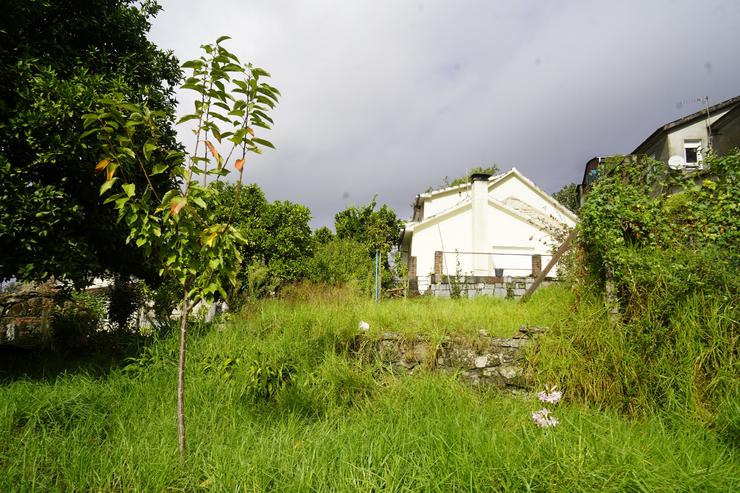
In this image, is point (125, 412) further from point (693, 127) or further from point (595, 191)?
point (693, 127)

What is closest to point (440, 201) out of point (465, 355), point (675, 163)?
point (675, 163)

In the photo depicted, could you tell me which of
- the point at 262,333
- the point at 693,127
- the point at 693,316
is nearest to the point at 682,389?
the point at 693,316

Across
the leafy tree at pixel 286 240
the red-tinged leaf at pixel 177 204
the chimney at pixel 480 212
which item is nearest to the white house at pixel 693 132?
the chimney at pixel 480 212

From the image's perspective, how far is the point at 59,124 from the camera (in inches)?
182

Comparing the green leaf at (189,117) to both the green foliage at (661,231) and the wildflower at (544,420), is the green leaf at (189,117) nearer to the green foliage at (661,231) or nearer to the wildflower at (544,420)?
the wildflower at (544,420)

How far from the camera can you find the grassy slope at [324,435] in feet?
8.38

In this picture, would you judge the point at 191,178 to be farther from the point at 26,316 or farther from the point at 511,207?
the point at 511,207

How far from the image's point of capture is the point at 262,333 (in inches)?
218

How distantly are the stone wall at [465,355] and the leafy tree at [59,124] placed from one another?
3.23 m

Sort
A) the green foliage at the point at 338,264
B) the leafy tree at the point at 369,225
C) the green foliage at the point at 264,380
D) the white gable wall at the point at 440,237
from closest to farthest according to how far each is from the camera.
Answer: the green foliage at the point at 264,380
the green foliage at the point at 338,264
the white gable wall at the point at 440,237
the leafy tree at the point at 369,225

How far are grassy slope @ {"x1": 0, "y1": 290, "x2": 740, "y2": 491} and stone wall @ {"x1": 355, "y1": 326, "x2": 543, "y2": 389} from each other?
221 mm

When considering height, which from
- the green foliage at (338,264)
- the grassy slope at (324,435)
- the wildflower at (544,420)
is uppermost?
the green foliage at (338,264)

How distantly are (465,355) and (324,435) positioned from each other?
6.92 feet

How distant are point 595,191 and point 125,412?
17.8 feet
